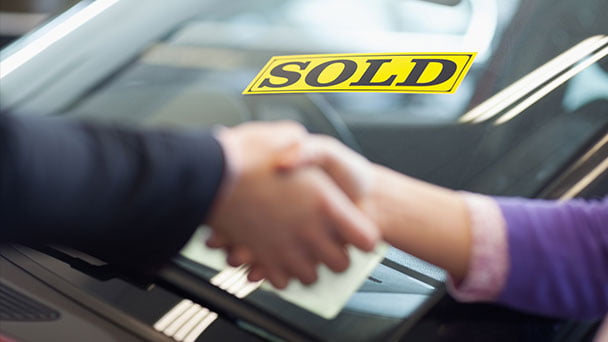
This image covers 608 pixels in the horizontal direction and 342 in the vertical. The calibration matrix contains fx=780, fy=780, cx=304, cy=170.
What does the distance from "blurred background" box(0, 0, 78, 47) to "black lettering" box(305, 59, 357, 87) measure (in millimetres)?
1999

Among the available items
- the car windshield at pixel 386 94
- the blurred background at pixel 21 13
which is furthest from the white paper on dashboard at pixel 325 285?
the blurred background at pixel 21 13

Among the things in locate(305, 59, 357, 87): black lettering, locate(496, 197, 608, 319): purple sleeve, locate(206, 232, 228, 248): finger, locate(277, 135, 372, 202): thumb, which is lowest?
locate(496, 197, 608, 319): purple sleeve

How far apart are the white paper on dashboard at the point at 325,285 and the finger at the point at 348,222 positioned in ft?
0.22

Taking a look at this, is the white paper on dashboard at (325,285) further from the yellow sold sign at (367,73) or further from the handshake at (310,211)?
the yellow sold sign at (367,73)

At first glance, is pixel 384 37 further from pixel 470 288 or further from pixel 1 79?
pixel 1 79

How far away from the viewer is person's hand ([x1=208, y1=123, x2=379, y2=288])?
25.3 inches

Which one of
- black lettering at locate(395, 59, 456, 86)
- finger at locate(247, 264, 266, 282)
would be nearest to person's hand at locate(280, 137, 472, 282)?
finger at locate(247, 264, 266, 282)

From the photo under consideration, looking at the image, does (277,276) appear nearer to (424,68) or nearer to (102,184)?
(102,184)

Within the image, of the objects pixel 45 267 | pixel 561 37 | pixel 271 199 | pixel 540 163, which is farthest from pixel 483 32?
pixel 45 267

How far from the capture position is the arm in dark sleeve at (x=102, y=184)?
56 cm

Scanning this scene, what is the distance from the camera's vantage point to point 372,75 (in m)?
0.97

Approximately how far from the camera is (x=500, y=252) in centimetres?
73

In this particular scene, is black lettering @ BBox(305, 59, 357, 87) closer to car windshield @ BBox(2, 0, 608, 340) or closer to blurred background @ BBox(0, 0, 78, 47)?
car windshield @ BBox(2, 0, 608, 340)

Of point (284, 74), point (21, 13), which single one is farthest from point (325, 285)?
point (21, 13)
